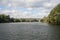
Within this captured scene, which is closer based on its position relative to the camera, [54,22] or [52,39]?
[52,39]

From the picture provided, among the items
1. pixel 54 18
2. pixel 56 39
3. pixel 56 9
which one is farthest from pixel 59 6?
pixel 56 39

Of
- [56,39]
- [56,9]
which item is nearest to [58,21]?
[56,9]

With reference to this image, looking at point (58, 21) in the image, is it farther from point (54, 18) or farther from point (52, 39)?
point (52, 39)

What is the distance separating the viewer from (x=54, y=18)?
186m

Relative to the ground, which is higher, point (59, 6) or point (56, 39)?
point (59, 6)

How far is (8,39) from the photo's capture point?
5425 centimetres

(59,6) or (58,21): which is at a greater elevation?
(59,6)

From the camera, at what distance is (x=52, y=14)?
197000mm

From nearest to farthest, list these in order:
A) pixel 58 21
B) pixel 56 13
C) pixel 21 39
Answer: pixel 21 39 → pixel 58 21 → pixel 56 13

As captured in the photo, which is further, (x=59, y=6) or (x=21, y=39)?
(x=59, y=6)

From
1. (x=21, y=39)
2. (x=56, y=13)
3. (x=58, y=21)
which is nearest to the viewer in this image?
(x=21, y=39)

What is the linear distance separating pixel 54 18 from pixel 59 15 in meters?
7.44

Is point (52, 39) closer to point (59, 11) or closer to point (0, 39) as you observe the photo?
point (0, 39)

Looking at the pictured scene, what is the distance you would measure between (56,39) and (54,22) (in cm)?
13086
